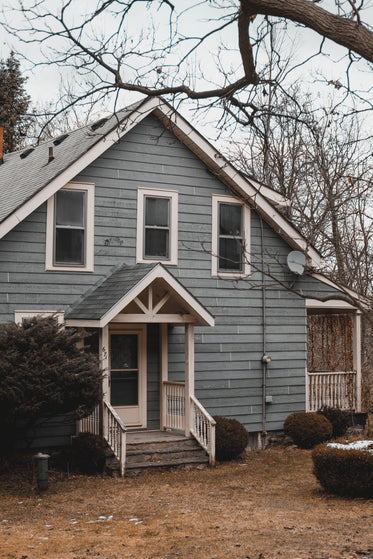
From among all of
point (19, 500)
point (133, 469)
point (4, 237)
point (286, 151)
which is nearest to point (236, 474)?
point (133, 469)

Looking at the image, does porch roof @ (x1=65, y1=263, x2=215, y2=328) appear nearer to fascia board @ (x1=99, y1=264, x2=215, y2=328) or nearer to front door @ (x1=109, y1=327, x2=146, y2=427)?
fascia board @ (x1=99, y1=264, x2=215, y2=328)

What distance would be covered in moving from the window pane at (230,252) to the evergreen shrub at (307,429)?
353 centimetres

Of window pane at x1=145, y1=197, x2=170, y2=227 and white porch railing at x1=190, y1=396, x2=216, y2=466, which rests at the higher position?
window pane at x1=145, y1=197, x2=170, y2=227

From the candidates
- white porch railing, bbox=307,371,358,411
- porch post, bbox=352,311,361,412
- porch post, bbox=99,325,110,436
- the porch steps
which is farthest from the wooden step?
porch post, bbox=352,311,361,412

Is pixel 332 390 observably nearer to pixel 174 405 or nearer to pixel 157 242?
pixel 174 405

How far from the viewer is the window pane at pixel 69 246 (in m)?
14.3

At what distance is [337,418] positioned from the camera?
1678cm

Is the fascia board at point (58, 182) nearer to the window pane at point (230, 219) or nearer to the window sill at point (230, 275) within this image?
the window pane at point (230, 219)

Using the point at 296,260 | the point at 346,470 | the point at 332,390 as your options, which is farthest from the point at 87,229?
the point at 332,390

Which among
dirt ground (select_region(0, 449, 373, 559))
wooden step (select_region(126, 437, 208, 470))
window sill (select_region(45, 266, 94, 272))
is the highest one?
window sill (select_region(45, 266, 94, 272))

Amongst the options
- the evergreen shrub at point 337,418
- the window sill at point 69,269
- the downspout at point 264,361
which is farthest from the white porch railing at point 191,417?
the evergreen shrub at point 337,418

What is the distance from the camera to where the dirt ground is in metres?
8.20

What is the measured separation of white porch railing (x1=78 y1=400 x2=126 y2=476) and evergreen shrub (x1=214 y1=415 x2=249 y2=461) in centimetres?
217

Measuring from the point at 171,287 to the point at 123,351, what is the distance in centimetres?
208
